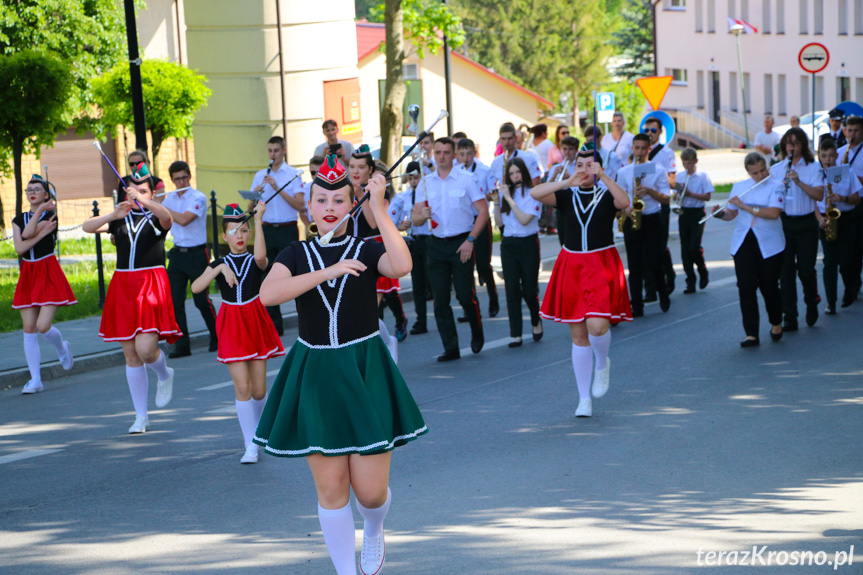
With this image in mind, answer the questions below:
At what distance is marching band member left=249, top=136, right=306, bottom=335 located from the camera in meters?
12.5

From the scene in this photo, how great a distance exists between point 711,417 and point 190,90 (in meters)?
12.6

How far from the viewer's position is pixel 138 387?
8.56 meters

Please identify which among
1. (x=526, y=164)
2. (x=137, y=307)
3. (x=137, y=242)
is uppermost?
(x=526, y=164)

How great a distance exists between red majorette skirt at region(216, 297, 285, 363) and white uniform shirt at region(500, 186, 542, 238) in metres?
4.19

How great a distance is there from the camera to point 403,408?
5219mm

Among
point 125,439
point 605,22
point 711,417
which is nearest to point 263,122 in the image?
point 125,439

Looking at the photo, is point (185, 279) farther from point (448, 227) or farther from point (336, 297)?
point (336, 297)

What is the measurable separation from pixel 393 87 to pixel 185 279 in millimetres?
7890

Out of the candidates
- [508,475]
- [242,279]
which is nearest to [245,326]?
[242,279]

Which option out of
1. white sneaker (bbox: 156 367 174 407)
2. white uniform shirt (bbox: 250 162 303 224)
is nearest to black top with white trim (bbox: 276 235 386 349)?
white sneaker (bbox: 156 367 174 407)

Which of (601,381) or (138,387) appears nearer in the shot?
(138,387)

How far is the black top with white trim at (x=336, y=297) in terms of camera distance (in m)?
5.20

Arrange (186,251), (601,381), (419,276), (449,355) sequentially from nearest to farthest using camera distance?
(601,381)
(449,355)
(186,251)
(419,276)

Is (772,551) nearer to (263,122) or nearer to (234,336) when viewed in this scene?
(234,336)
